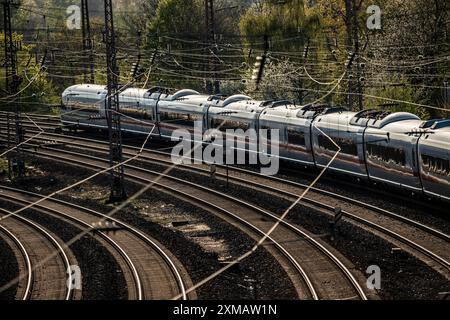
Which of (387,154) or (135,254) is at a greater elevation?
(387,154)

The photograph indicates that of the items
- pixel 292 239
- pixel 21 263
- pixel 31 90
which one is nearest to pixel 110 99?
pixel 21 263

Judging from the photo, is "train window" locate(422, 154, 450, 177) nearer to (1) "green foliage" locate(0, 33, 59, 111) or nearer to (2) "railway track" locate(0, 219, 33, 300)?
(2) "railway track" locate(0, 219, 33, 300)

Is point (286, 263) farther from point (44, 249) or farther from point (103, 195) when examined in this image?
point (103, 195)

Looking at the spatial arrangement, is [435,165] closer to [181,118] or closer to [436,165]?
[436,165]

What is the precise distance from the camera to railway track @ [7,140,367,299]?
71.9 feet

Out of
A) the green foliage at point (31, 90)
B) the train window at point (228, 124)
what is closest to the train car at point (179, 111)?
the train window at point (228, 124)

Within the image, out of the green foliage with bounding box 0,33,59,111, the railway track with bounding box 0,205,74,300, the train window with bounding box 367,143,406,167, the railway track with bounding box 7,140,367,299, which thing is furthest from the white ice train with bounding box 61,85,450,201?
the green foliage with bounding box 0,33,59,111

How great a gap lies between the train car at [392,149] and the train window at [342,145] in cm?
86

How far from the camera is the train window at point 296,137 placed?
1458 inches

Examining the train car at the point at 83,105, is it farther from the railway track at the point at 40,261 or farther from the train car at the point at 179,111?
the railway track at the point at 40,261

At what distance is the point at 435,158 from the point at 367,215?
325 centimetres

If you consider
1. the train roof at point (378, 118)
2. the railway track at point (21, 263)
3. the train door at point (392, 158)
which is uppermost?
the train roof at point (378, 118)

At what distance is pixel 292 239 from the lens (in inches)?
1061
